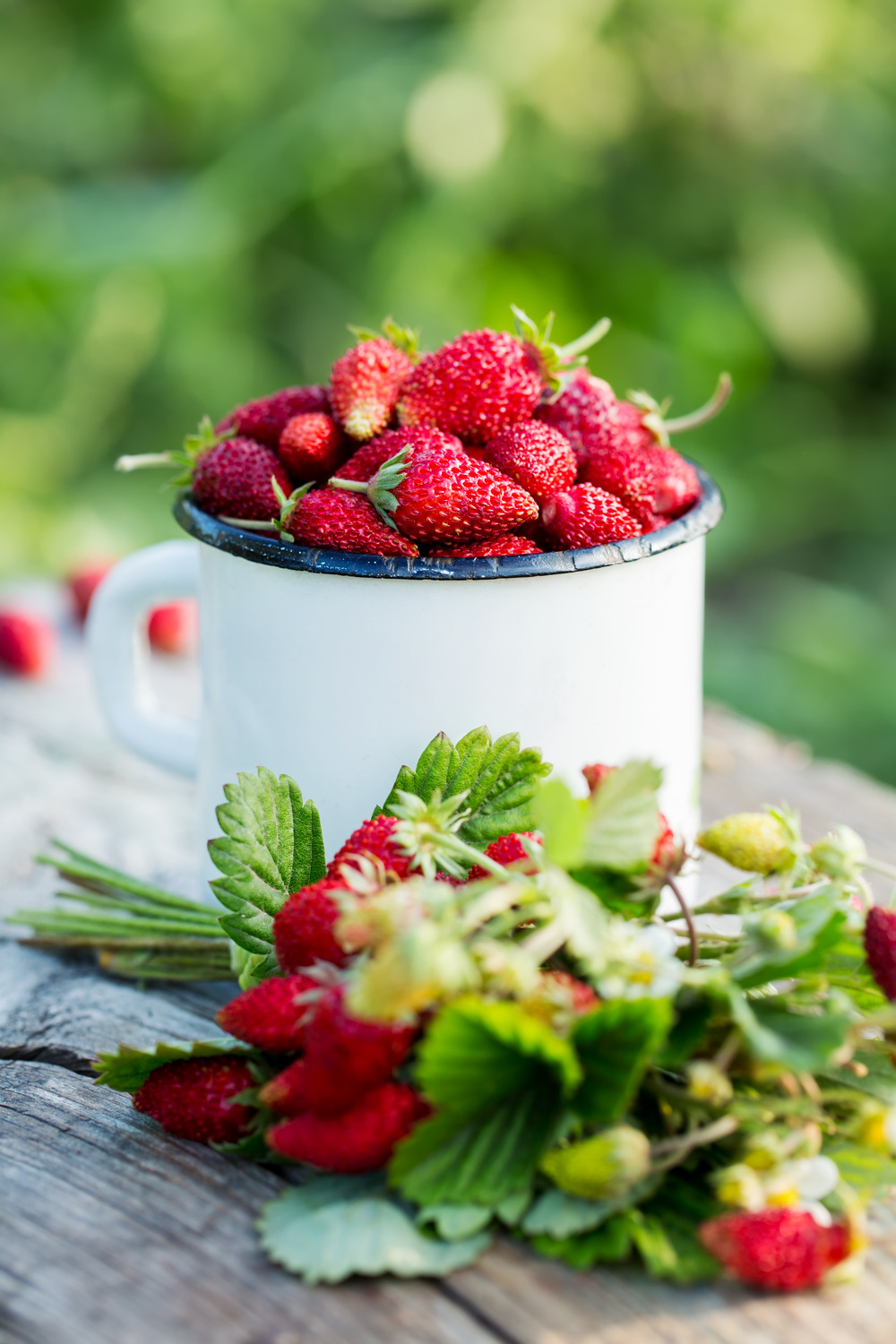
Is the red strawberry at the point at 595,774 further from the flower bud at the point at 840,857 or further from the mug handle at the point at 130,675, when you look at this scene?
the mug handle at the point at 130,675

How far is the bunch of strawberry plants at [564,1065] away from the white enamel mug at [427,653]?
0.39 ft

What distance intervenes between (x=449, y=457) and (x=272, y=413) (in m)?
0.18

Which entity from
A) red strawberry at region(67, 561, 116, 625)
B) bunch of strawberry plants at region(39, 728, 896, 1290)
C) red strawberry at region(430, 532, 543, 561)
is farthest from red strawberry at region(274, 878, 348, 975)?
red strawberry at region(67, 561, 116, 625)

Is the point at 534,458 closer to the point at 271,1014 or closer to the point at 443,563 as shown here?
the point at 443,563

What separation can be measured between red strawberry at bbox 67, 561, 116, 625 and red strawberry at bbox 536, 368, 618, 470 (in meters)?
0.87

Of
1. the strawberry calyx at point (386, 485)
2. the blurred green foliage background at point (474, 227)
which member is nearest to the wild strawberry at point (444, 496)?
the strawberry calyx at point (386, 485)

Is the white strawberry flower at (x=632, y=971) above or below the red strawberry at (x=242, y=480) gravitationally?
below

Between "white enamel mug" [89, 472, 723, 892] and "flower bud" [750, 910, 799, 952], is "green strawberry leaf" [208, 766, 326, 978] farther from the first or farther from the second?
"flower bud" [750, 910, 799, 952]

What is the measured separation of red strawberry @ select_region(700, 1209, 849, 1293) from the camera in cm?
54

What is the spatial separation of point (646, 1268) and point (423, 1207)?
109 millimetres

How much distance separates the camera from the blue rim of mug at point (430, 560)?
703mm

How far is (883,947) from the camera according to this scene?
0.60 m

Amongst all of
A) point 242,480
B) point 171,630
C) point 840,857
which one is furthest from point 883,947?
Result: point 171,630

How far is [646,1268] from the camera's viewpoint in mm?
579
